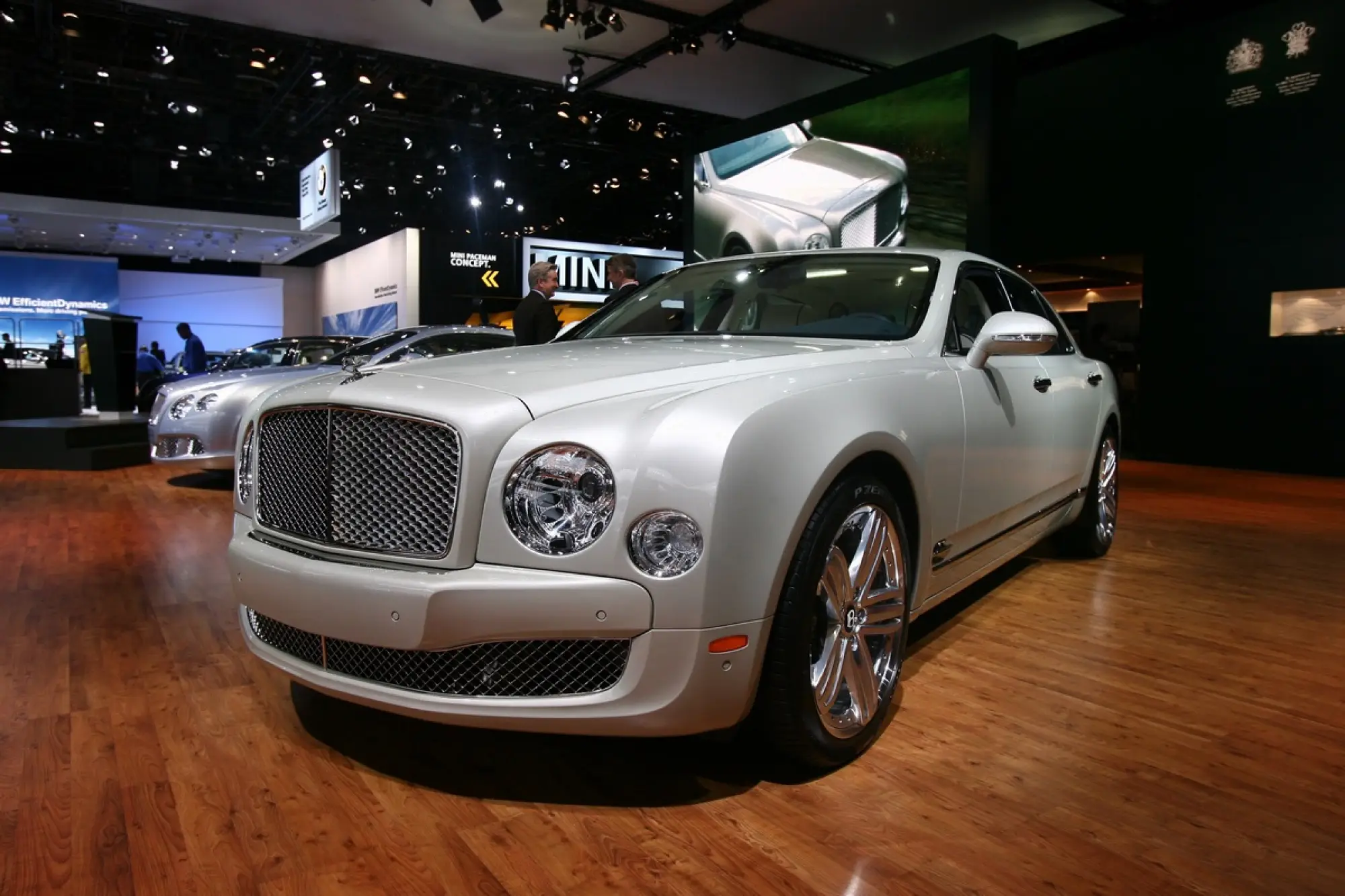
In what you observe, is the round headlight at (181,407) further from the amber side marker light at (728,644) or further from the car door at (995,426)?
the amber side marker light at (728,644)

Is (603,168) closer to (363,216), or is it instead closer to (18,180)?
(363,216)

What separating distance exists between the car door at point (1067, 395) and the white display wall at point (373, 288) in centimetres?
1193

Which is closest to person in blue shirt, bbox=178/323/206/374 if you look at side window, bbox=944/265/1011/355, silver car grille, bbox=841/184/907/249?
silver car grille, bbox=841/184/907/249

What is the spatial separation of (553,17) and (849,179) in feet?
11.5

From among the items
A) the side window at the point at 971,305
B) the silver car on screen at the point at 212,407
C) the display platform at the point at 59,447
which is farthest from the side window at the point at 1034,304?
the display platform at the point at 59,447

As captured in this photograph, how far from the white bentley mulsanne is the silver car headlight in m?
0.01

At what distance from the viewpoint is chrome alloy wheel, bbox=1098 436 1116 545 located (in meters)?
4.15

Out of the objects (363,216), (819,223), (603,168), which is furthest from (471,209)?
(819,223)

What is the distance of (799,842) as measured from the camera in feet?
5.52

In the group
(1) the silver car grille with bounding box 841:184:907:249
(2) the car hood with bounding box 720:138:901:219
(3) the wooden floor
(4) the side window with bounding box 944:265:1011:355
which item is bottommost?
(3) the wooden floor

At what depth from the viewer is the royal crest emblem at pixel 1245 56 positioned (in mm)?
8625

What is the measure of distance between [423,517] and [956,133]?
764cm

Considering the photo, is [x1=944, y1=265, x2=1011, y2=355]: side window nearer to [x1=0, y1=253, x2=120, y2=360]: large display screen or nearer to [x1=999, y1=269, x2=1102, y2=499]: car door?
[x1=999, y1=269, x2=1102, y2=499]: car door

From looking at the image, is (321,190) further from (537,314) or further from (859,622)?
(859,622)
